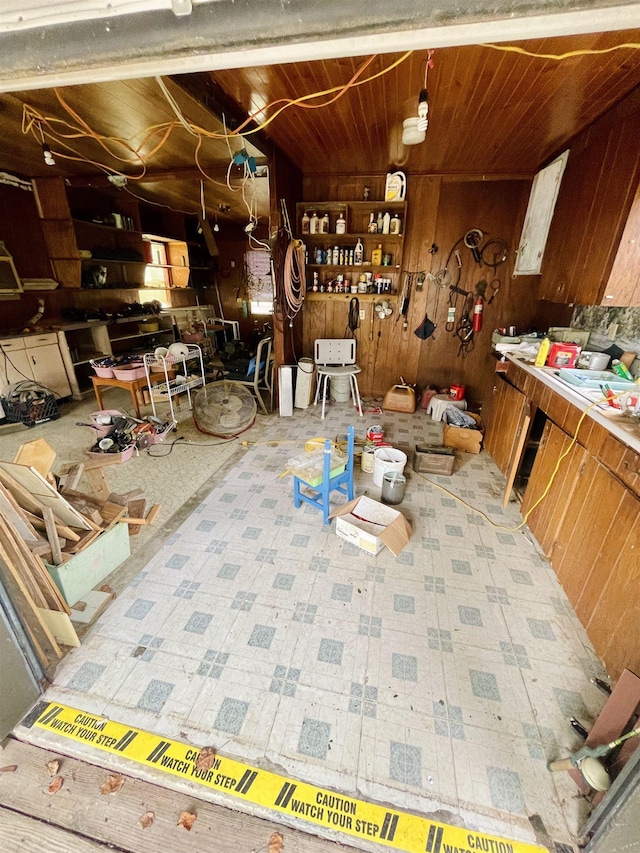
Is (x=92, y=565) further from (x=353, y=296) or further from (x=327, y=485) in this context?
(x=353, y=296)

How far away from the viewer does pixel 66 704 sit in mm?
1253

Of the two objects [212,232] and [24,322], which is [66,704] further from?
[212,232]

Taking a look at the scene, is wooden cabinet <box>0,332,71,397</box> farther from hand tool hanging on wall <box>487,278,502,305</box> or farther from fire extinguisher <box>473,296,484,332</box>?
hand tool hanging on wall <box>487,278,502,305</box>

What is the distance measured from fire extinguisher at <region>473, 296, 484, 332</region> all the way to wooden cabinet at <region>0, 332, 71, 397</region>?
16.4ft

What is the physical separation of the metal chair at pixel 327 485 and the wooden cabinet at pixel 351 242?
8.62ft

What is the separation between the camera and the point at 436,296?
13.4 ft

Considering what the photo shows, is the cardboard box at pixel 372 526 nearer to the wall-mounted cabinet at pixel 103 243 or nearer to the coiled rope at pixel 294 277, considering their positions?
the coiled rope at pixel 294 277

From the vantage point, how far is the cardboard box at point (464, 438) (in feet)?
10.2

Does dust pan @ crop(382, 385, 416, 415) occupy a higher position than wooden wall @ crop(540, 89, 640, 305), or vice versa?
wooden wall @ crop(540, 89, 640, 305)

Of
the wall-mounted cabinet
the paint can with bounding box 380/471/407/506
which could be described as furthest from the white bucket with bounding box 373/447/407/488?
the wall-mounted cabinet

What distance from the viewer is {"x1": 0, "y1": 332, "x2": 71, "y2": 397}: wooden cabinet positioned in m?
3.59

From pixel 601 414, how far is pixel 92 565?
99.2 inches

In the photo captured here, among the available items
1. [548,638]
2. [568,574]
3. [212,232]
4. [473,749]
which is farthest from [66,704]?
[212,232]

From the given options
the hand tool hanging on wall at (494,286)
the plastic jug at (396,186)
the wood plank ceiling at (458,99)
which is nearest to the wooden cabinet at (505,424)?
the hand tool hanging on wall at (494,286)
